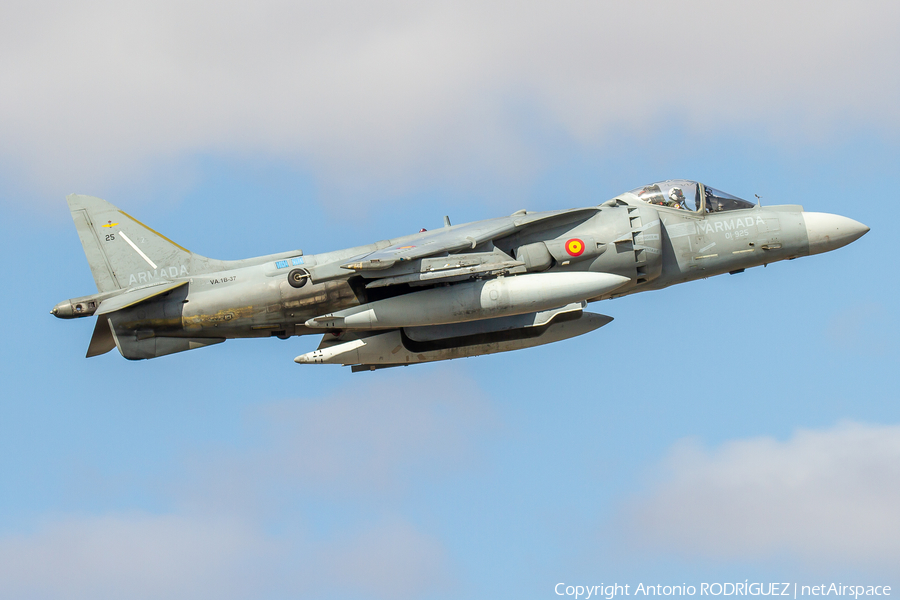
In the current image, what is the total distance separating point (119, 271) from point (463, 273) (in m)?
7.69

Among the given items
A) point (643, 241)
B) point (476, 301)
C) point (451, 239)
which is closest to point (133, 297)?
point (451, 239)

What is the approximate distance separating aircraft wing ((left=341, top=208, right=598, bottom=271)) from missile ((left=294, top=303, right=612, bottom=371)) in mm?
1983

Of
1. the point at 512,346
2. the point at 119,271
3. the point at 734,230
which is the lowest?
the point at 512,346

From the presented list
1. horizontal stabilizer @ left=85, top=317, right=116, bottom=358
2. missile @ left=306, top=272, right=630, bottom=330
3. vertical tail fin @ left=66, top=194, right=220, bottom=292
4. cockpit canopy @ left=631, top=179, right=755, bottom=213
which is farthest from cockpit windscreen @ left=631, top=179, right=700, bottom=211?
horizontal stabilizer @ left=85, top=317, right=116, bottom=358

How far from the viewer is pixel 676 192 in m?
22.5

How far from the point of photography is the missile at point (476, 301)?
20.3 metres

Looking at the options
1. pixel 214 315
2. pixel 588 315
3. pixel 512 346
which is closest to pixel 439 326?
pixel 512 346

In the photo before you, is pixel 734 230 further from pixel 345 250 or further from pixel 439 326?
pixel 345 250

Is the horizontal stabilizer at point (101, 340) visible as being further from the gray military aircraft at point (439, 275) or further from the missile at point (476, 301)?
the missile at point (476, 301)

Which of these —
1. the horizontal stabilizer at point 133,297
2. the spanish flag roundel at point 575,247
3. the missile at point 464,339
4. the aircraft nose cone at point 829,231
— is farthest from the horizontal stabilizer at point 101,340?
the aircraft nose cone at point 829,231

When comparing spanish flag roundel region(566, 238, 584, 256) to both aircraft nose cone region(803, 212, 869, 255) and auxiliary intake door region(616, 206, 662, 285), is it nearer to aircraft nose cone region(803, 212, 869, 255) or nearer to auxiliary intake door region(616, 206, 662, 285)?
auxiliary intake door region(616, 206, 662, 285)

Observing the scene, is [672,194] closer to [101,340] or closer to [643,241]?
[643,241]

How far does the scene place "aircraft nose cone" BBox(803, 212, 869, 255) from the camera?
22.7 m

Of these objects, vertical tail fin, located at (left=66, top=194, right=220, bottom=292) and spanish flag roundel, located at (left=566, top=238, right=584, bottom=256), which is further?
vertical tail fin, located at (left=66, top=194, right=220, bottom=292)
